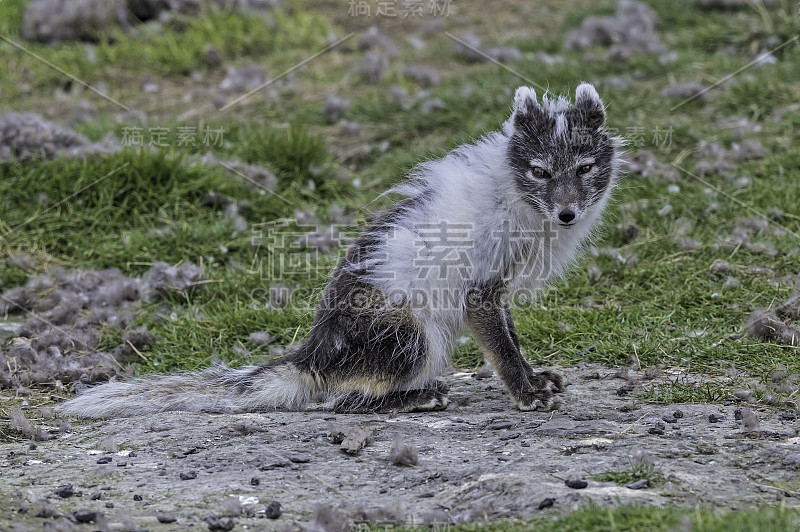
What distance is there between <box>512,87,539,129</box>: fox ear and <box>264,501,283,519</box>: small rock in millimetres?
2282

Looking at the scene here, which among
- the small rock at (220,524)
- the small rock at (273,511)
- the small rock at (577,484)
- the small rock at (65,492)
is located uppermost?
the small rock at (577,484)

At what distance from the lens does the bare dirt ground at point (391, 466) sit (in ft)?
9.72

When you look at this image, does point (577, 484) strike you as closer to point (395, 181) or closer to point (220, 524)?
point (220, 524)

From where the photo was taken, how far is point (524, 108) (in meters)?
4.39

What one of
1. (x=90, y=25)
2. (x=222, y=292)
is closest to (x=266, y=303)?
(x=222, y=292)

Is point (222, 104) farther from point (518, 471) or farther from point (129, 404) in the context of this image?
point (518, 471)

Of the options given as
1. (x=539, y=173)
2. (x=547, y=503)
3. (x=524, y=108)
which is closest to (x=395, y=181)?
(x=524, y=108)

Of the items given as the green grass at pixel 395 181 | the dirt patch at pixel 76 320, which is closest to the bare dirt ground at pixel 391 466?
the green grass at pixel 395 181

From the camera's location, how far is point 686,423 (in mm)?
3795

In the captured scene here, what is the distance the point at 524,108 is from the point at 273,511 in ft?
7.80

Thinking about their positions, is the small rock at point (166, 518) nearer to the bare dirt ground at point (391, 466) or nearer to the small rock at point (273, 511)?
the bare dirt ground at point (391, 466)

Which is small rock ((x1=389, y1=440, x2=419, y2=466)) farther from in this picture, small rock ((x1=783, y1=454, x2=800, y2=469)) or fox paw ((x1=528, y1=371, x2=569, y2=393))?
small rock ((x1=783, y1=454, x2=800, y2=469))

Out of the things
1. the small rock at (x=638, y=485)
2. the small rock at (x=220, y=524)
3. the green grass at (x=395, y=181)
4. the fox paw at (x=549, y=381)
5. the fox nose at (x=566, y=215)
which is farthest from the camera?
the green grass at (x=395, y=181)

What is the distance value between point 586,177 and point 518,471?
5.44 ft
